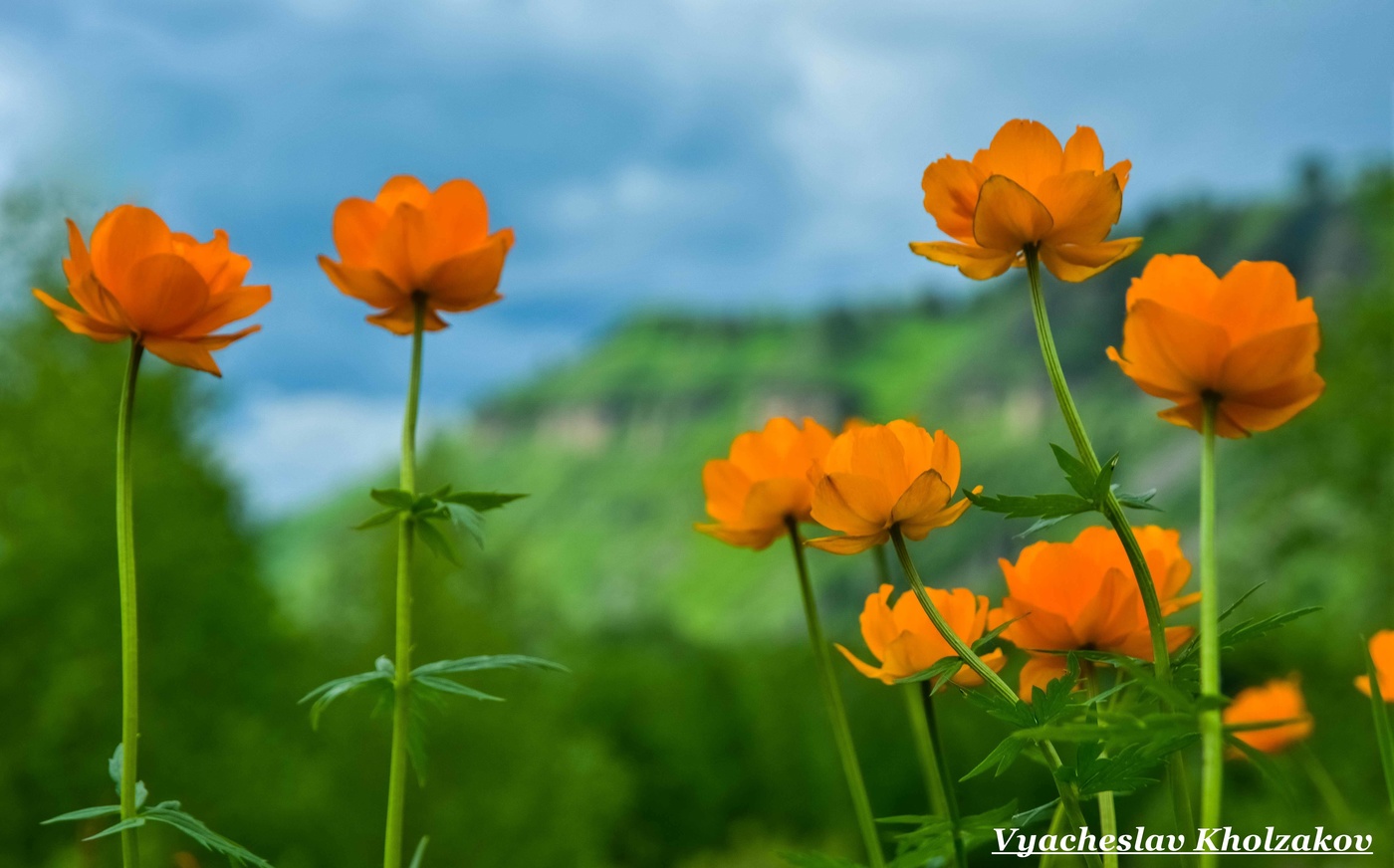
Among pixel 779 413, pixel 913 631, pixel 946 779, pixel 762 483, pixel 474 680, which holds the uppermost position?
pixel 779 413

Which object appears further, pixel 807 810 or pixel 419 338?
pixel 807 810

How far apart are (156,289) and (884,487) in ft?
1.85

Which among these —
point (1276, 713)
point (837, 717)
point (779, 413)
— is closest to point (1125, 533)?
point (837, 717)

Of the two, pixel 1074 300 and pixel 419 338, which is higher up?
pixel 1074 300

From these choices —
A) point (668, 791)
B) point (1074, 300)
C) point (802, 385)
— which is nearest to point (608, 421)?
point (802, 385)

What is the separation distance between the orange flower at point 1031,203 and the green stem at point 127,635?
1.90 feet

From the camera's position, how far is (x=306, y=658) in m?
11.5

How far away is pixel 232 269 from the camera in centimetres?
86

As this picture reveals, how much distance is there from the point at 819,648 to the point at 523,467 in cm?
9382

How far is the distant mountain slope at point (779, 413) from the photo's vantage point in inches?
1118

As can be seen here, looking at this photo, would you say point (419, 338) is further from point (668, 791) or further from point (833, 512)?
point (668, 791)

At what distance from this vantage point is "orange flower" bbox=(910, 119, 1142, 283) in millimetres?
714

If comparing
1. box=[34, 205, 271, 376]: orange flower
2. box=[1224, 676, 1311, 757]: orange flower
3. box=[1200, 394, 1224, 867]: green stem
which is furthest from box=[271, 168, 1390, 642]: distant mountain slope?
box=[1200, 394, 1224, 867]: green stem

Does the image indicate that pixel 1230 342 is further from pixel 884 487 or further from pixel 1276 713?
pixel 1276 713
